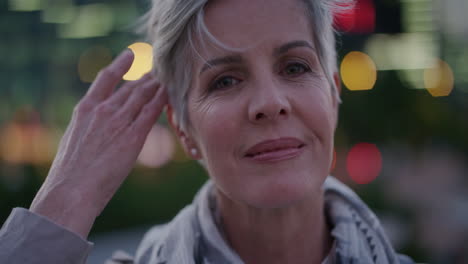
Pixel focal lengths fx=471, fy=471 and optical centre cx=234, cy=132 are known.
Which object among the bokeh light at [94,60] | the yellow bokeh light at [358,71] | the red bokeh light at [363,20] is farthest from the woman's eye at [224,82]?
the bokeh light at [94,60]

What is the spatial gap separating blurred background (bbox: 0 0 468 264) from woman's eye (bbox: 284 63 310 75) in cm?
527

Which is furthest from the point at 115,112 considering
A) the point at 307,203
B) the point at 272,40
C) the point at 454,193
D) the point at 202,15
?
the point at 454,193

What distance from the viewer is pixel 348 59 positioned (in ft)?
24.2

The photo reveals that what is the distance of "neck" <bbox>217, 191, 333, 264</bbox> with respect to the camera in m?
1.74

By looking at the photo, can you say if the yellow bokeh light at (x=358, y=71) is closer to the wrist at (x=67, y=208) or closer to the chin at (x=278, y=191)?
the chin at (x=278, y=191)

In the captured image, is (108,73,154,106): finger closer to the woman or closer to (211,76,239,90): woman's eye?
the woman

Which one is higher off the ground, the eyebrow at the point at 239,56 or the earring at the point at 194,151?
the eyebrow at the point at 239,56

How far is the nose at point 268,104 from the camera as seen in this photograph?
1.52 m

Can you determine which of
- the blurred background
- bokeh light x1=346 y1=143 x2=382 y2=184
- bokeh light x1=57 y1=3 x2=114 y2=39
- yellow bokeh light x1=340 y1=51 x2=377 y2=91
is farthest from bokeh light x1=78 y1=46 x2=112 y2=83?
bokeh light x1=346 y1=143 x2=382 y2=184

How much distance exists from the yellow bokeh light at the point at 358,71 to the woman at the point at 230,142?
18.2 ft

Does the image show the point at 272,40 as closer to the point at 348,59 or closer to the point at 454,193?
the point at 348,59

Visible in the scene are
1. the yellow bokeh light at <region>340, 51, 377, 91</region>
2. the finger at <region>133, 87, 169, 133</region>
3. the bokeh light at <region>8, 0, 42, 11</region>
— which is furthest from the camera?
the yellow bokeh light at <region>340, 51, 377, 91</region>

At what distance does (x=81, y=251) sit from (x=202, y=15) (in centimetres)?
88

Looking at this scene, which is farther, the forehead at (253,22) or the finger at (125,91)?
the finger at (125,91)
